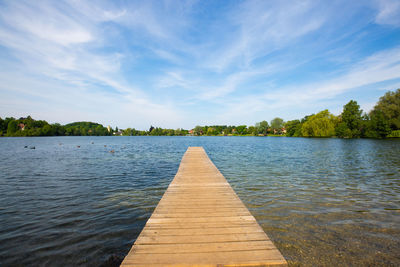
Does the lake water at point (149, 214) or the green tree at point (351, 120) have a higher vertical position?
the green tree at point (351, 120)

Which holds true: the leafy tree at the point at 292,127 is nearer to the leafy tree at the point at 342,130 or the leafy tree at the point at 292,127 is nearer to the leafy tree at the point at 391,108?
the leafy tree at the point at 342,130

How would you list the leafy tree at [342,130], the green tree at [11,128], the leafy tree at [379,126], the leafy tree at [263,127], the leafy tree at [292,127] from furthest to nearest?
the leafy tree at [263,127] < the green tree at [11,128] < the leafy tree at [292,127] < the leafy tree at [342,130] < the leafy tree at [379,126]

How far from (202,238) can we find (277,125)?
136 meters

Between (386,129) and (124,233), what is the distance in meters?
80.8

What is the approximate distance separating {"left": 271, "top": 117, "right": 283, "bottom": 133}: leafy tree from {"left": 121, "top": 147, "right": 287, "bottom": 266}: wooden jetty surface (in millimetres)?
132696

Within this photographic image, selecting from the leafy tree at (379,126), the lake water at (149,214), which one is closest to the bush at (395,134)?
the leafy tree at (379,126)

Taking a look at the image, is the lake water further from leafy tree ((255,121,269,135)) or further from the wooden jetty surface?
leafy tree ((255,121,269,135))

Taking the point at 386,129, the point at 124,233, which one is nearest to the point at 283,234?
the point at 124,233

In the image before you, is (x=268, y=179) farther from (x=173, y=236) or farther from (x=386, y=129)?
(x=386, y=129)

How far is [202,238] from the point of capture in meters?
3.66

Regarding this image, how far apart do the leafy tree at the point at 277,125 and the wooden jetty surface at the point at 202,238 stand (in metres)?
133

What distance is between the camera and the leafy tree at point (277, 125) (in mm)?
128500

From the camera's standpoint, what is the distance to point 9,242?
4.92 meters

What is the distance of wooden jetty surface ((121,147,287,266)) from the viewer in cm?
298
